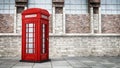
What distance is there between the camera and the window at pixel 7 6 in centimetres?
1414

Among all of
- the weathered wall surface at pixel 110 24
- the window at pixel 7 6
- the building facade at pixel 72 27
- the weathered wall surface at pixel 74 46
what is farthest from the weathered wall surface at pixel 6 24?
the weathered wall surface at pixel 110 24

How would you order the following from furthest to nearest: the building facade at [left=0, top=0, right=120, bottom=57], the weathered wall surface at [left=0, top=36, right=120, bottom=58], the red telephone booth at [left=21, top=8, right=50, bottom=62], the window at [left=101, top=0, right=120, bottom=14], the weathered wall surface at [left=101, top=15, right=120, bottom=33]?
the window at [left=101, top=0, right=120, bottom=14] < the weathered wall surface at [left=101, top=15, right=120, bottom=33] < the building facade at [left=0, top=0, right=120, bottom=57] < the weathered wall surface at [left=0, top=36, right=120, bottom=58] < the red telephone booth at [left=21, top=8, right=50, bottom=62]

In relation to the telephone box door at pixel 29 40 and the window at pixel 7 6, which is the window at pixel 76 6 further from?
the telephone box door at pixel 29 40

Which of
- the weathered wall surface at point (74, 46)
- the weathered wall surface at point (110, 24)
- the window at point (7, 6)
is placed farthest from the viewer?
the weathered wall surface at point (110, 24)

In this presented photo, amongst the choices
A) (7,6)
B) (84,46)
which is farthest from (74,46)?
(7,6)

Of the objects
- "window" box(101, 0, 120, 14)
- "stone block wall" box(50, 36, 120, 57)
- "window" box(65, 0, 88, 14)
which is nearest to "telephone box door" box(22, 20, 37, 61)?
"stone block wall" box(50, 36, 120, 57)

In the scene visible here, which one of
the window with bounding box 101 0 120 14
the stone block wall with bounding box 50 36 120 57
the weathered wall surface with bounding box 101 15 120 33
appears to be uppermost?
the window with bounding box 101 0 120 14

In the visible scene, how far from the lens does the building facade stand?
13656 mm

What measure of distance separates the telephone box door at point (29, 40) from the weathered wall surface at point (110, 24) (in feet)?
18.9

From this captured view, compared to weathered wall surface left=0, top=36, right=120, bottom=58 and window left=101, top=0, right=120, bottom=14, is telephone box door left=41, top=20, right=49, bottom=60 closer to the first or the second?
weathered wall surface left=0, top=36, right=120, bottom=58

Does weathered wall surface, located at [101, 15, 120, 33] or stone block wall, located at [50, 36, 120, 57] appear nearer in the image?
stone block wall, located at [50, 36, 120, 57]

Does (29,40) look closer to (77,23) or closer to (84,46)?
(84,46)

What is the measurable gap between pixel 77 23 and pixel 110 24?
2.24 meters

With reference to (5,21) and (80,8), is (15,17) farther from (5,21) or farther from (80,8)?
(80,8)
